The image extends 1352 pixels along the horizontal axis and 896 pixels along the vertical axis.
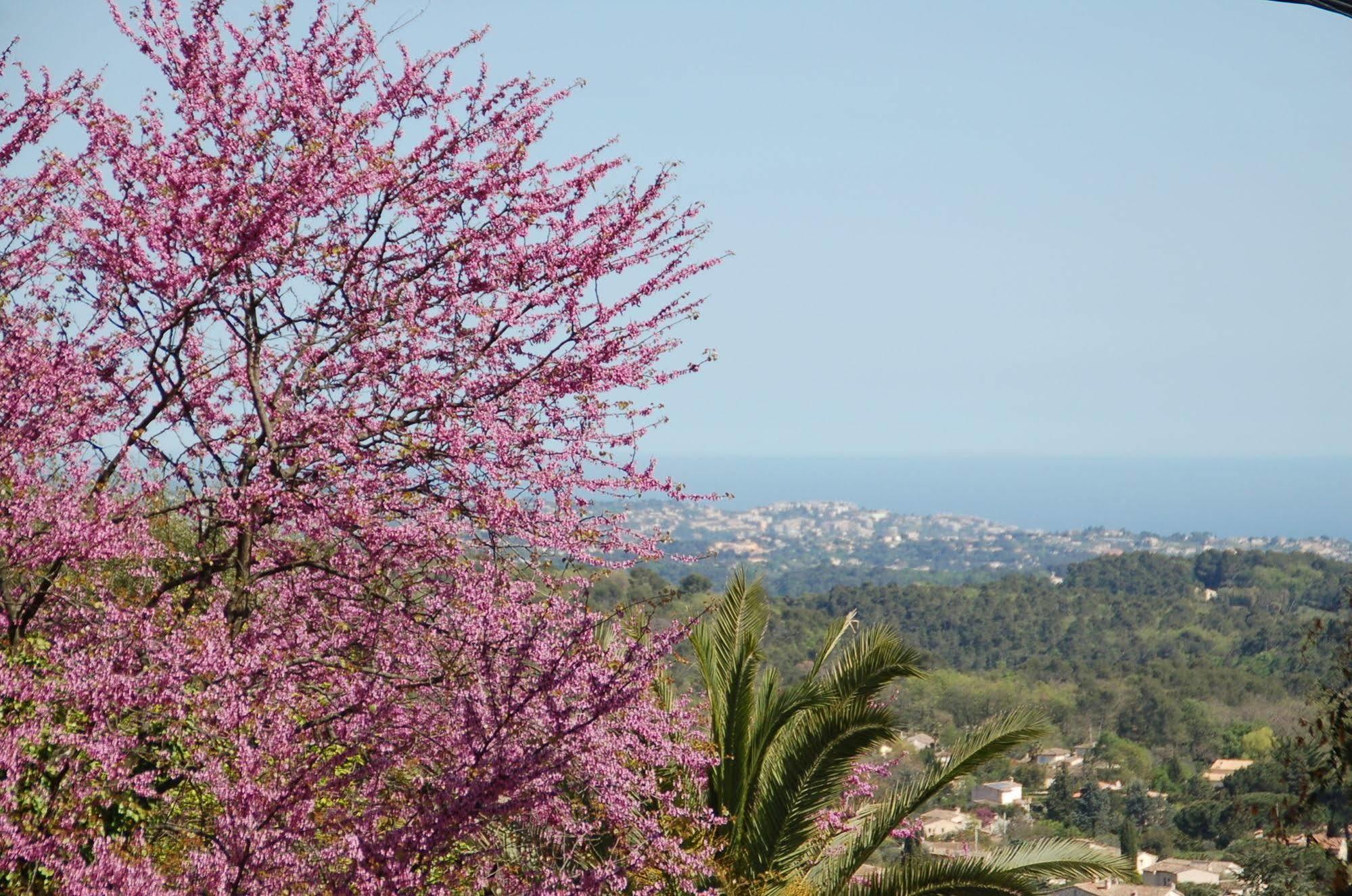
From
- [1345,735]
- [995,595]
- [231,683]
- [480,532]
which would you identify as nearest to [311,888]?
[231,683]

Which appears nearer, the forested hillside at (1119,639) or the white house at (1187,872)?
the white house at (1187,872)

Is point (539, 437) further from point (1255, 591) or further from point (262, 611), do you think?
→ point (1255, 591)

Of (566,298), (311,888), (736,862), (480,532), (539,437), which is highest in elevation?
(566,298)

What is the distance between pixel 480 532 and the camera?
6.17 m

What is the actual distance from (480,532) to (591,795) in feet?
4.47

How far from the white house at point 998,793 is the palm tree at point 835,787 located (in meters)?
43.2

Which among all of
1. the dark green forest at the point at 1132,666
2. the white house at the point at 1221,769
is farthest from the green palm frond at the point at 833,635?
the white house at the point at 1221,769

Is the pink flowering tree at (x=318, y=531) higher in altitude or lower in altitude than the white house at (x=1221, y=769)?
higher

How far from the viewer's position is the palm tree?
786 centimetres

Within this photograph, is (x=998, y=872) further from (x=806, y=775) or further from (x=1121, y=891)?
(x=1121, y=891)

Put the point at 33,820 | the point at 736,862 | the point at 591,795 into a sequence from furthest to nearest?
the point at 736,862, the point at 591,795, the point at 33,820

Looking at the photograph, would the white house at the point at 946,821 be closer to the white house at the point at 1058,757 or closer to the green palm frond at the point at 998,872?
the white house at the point at 1058,757

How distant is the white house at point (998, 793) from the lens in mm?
50000

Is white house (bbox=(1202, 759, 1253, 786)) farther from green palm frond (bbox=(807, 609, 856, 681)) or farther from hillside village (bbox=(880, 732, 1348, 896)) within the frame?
green palm frond (bbox=(807, 609, 856, 681))
